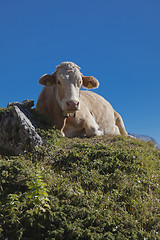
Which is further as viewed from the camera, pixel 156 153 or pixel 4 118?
pixel 156 153

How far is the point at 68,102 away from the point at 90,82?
2.49m

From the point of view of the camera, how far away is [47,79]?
390 inches

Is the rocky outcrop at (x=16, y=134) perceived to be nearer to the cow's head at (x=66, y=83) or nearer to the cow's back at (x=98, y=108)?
the cow's head at (x=66, y=83)

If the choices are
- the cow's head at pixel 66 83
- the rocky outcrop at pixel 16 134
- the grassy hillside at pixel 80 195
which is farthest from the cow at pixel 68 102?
the grassy hillside at pixel 80 195

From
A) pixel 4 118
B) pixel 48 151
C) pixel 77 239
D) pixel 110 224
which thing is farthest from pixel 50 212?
pixel 4 118

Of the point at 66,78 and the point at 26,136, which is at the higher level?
the point at 66,78

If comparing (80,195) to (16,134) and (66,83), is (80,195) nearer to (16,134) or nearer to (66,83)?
(16,134)

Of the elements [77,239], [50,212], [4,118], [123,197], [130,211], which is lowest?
[77,239]

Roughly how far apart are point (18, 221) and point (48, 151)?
3.28 metres

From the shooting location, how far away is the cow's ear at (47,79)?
32.4 ft

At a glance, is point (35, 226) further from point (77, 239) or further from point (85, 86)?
point (85, 86)

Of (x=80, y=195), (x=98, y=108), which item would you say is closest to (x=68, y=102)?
(x=80, y=195)

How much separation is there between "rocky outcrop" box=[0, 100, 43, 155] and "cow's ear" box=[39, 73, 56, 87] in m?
1.95

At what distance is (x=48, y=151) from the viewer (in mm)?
7387
